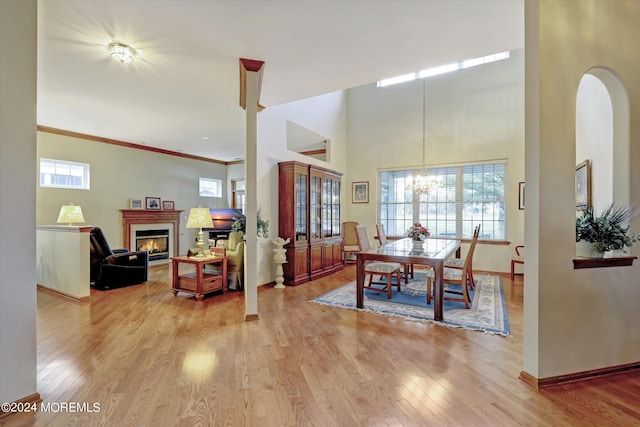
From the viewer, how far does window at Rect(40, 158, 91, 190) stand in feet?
17.4

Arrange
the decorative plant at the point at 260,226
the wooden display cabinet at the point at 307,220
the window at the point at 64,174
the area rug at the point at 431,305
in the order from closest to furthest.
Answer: the area rug at the point at 431,305, the decorative plant at the point at 260,226, the wooden display cabinet at the point at 307,220, the window at the point at 64,174

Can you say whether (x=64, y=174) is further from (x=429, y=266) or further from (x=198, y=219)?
(x=429, y=266)

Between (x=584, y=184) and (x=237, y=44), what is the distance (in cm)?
391

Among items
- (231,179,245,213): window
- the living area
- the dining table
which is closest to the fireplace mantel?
the living area

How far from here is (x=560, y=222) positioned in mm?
2021

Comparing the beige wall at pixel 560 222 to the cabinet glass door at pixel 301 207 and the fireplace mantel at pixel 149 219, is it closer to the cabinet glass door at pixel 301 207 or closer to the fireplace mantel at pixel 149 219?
the cabinet glass door at pixel 301 207

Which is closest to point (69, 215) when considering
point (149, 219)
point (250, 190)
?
point (149, 219)

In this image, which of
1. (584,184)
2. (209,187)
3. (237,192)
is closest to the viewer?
(584,184)

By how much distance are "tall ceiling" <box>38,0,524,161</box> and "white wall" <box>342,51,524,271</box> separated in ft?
10.5

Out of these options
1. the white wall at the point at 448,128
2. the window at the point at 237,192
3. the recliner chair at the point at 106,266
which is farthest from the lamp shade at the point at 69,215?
the white wall at the point at 448,128

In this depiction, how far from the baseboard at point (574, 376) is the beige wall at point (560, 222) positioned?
0.11 ft

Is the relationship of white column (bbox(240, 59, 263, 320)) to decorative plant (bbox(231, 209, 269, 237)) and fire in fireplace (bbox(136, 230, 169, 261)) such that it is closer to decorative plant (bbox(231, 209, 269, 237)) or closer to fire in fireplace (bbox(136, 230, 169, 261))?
decorative plant (bbox(231, 209, 269, 237))

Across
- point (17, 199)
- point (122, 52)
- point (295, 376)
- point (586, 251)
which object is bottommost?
point (295, 376)

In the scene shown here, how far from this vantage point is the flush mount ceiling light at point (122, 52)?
108 inches
